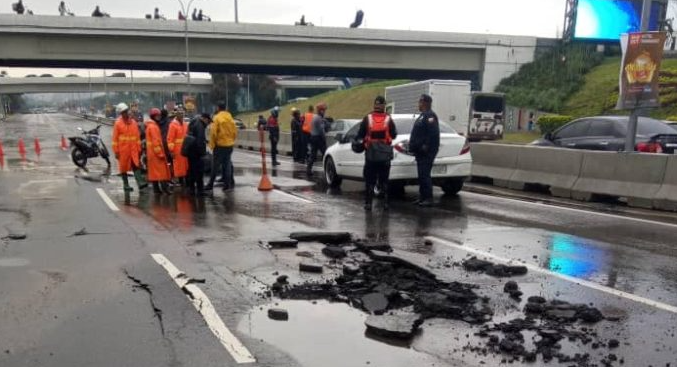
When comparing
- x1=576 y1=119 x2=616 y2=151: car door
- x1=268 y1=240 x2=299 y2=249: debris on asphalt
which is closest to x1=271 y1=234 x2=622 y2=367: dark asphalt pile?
x1=268 y1=240 x2=299 y2=249: debris on asphalt

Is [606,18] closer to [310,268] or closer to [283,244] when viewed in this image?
[283,244]

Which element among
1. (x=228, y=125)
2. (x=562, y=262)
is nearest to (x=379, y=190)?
(x=228, y=125)

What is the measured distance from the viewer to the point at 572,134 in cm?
1367

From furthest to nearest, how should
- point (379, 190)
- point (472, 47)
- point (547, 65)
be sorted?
point (547, 65)
point (472, 47)
point (379, 190)

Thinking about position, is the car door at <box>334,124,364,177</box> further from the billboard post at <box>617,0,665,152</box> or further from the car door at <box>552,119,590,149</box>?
the billboard post at <box>617,0,665,152</box>

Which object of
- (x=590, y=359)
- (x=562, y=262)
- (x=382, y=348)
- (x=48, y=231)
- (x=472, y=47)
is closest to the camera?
(x=590, y=359)

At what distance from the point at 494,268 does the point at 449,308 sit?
1.37 metres

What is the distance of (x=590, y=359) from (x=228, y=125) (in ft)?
30.3

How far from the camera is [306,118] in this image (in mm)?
18922

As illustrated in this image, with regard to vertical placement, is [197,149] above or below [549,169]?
above

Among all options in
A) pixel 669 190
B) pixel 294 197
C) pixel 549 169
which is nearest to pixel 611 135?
pixel 549 169

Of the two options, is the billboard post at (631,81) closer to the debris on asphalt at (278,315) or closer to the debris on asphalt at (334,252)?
the debris on asphalt at (334,252)

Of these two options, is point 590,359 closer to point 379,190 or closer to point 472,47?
point 379,190

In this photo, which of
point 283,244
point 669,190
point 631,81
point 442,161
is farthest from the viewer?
point 631,81
